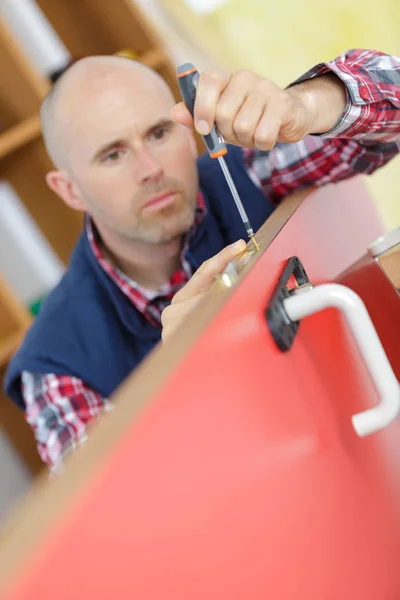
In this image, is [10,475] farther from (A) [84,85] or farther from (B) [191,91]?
(B) [191,91]

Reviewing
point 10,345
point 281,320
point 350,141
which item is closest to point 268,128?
point 281,320

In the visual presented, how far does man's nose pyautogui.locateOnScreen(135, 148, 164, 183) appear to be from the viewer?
1.17 meters

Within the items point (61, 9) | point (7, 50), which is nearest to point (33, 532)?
point (7, 50)

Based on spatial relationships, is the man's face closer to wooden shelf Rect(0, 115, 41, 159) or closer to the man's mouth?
the man's mouth

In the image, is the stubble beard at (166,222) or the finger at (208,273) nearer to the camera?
the finger at (208,273)

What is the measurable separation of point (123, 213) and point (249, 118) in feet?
1.92

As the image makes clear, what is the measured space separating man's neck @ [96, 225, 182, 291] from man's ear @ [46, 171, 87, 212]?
0.08 m

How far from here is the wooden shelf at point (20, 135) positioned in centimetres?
182

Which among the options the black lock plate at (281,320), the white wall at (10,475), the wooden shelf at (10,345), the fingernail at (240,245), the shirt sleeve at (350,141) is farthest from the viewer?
the white wall at (10,475)

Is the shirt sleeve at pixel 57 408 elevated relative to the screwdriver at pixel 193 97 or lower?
lower

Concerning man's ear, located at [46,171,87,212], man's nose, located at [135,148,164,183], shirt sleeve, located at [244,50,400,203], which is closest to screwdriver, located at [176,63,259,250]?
shirt sleeve, located at [244,50,400,203]

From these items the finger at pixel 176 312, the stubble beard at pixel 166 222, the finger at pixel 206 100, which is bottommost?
the stubble beard at pixel 166 222

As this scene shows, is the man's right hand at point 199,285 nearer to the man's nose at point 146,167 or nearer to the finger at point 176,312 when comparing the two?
the finger at point 176,312

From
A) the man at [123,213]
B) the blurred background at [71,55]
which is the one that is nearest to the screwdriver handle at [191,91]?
the man at [123,213]
